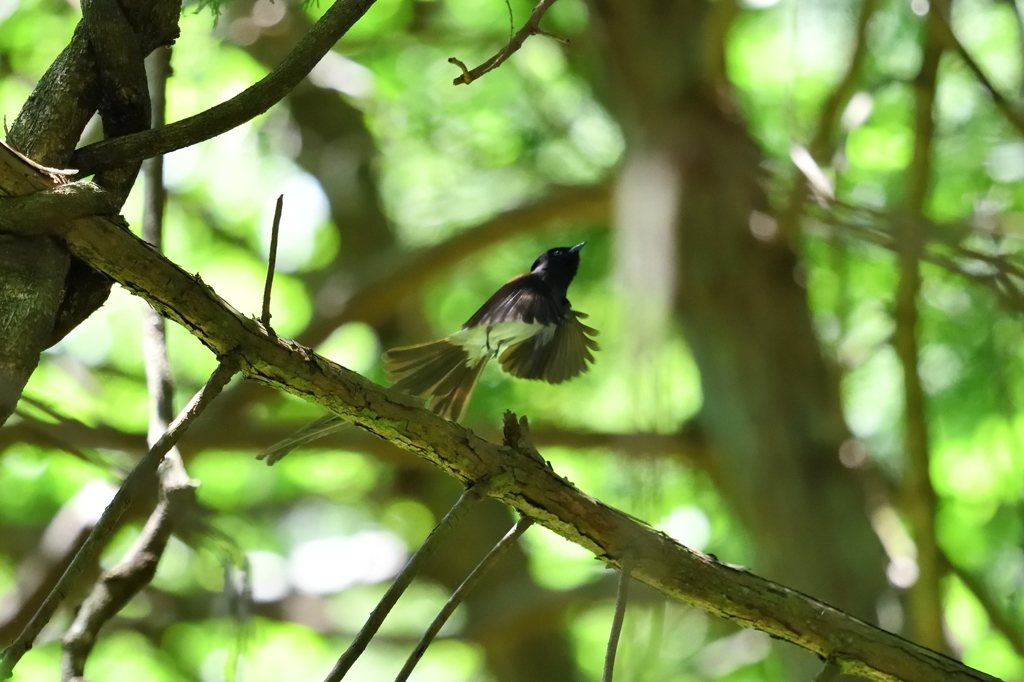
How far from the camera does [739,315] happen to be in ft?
13.6

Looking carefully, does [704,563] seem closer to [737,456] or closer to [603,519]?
[603,519]

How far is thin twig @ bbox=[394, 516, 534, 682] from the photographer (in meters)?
1.37

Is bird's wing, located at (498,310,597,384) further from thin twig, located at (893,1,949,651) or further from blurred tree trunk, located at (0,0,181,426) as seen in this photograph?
blurred tree trunk, located at (0,0,181,426)

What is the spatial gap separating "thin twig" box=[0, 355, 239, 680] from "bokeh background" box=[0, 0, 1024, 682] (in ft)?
3.47

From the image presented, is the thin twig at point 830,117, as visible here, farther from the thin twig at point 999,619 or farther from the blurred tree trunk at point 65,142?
the blurred tree trunk at point 65,142

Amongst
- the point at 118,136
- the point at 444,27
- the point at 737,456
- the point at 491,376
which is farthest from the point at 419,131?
the point at 118,136

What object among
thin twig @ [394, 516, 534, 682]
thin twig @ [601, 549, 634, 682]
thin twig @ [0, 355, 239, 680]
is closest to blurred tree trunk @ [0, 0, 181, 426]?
thin twig @ [0, 355, 239, 680]

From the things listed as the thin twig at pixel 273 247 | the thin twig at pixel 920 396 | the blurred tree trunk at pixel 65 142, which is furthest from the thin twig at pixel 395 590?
the thin twig at pixel 920 396

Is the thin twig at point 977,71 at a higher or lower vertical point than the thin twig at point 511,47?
higher

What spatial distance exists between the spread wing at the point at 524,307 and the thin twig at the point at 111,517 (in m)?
1.21

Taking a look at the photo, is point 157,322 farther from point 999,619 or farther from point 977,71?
point 999,619

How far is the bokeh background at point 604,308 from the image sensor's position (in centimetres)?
348

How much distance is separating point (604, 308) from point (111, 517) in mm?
3789

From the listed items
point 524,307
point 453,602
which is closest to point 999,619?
point 524,307
